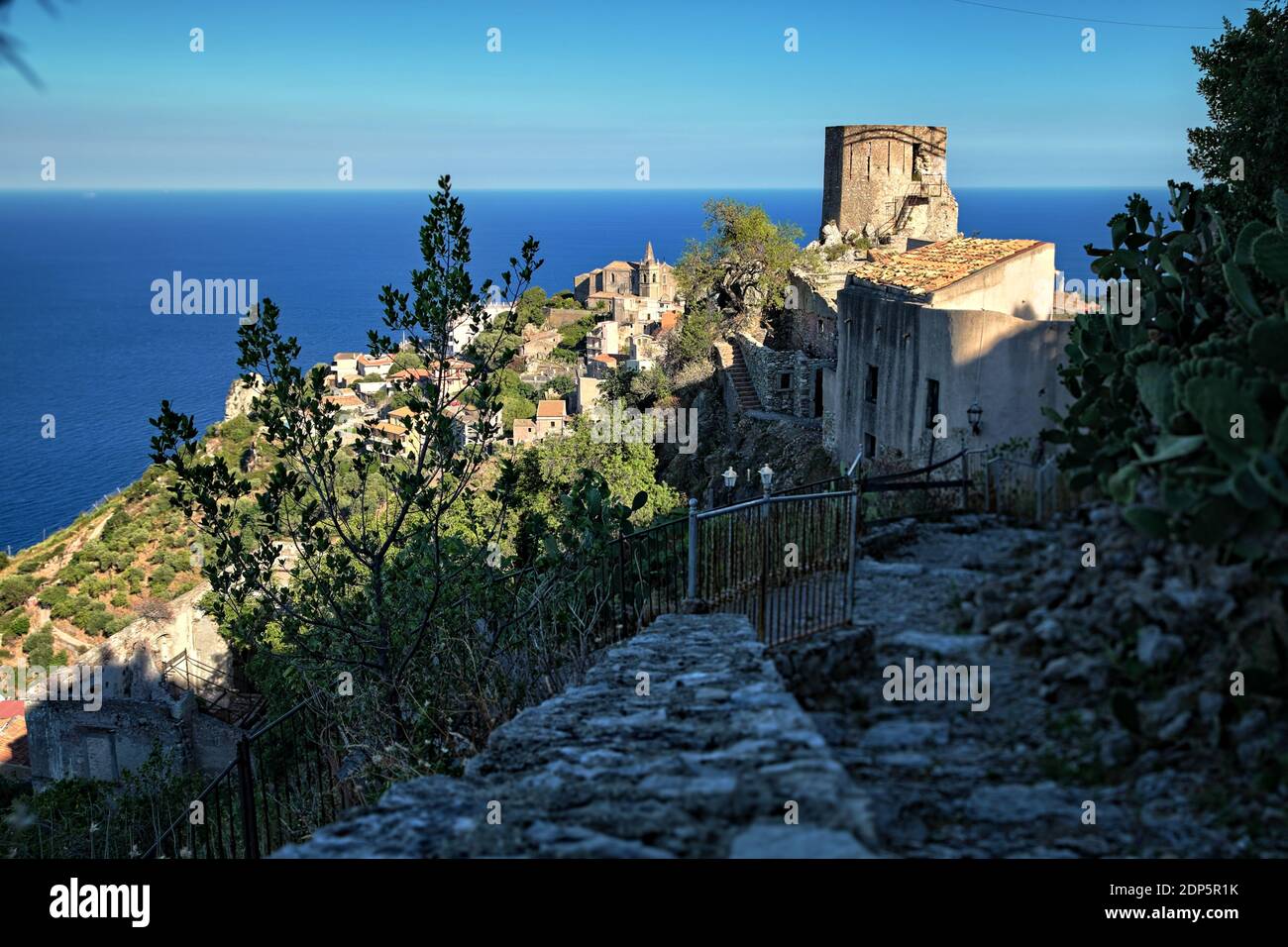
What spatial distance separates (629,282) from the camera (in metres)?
100

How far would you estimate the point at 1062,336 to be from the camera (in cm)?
1338

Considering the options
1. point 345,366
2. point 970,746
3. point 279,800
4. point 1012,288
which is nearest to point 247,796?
point 279,800

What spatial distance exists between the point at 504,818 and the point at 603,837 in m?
0.45

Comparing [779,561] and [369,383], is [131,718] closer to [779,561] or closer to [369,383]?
[779,561]

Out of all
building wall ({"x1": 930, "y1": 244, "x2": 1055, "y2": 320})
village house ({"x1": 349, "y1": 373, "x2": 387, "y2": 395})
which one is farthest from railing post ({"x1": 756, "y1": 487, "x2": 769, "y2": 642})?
village house ({"x1": 349, "y1": 373, "x2": 387, "y2": 395})

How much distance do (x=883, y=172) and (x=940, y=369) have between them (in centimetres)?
3887

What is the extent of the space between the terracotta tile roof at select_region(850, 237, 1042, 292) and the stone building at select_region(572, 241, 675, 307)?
65.6m

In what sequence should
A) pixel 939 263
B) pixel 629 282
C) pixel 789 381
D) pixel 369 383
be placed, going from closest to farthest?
pixel 939 263
pixel 789 381
pixel 369 383
pixel 629 282

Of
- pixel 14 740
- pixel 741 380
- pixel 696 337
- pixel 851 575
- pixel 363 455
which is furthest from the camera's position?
pixel 696 337

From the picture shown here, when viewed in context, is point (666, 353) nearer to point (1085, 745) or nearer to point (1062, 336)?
point (1062, 336)

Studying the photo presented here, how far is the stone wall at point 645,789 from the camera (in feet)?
11.9

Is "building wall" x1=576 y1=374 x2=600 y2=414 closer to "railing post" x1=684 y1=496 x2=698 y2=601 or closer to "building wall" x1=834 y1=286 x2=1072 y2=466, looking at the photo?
"building wall" x1=834 y1=286 x2=1072 y2=466

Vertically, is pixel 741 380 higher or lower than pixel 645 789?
higher

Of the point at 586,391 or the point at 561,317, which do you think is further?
the point at 561,317
